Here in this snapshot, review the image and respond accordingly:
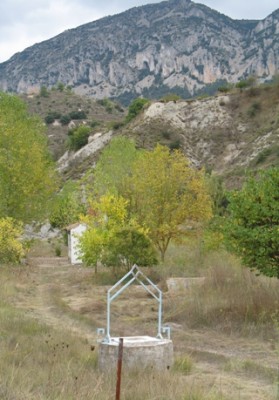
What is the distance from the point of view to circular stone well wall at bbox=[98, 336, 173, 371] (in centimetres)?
986

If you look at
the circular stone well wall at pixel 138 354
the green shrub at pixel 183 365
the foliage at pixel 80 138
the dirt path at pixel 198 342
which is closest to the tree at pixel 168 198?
the dirt path at pixel 198 342

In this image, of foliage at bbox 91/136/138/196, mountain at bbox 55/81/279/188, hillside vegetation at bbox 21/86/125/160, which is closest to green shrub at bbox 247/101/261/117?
mountain at bbox 55/81/279/188

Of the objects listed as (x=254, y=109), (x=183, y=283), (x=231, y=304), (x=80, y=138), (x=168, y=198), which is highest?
(x=254, y=109)

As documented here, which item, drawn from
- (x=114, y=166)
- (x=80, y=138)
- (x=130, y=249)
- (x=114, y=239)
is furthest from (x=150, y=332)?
(x=80, y=138)

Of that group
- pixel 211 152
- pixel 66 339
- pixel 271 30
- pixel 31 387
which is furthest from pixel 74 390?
pixel 271 30

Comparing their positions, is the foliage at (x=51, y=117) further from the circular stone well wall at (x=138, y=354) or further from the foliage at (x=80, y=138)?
the circular stone well wall at (x=138, y=354)

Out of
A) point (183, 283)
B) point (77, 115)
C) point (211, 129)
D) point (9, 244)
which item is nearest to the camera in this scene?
point (183, 283)

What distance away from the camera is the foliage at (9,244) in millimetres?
27141

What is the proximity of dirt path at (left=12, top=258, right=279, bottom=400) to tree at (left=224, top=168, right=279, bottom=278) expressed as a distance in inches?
84.4

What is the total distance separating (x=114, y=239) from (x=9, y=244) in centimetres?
577

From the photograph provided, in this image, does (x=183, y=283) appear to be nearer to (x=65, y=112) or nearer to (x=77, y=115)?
(x=77, y=115)

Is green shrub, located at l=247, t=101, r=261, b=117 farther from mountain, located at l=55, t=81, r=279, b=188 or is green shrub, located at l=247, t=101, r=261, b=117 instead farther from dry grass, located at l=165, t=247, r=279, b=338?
dry grass, located at l=165, t=247, r=279, b=338

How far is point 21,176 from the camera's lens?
29938 millimetres

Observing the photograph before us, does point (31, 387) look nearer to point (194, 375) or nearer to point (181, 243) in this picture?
point (194, 375)
